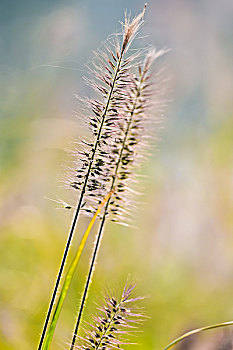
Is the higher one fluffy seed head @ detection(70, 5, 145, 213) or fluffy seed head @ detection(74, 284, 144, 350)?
fluffy seed head @ detection(70, 5, 145, 213)

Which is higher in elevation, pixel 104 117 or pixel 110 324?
pixel 104 117

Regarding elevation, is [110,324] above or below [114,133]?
below

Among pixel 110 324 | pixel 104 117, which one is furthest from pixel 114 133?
pixel 110 324

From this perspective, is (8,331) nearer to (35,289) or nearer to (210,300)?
(35,289)

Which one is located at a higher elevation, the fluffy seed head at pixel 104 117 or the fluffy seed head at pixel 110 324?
the fluffy seed head at pixel 104 117

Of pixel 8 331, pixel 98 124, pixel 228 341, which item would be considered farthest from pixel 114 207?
pixel 8 331

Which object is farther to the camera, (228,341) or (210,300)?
(210,300)

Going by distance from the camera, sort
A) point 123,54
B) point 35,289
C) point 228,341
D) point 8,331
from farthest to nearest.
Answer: point 35,289 → point 8,331 → point 228,341 → point 123,54

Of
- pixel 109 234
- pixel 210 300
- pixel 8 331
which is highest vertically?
pixel 109 234

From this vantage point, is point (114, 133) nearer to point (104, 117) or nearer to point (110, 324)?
point (104, 117)

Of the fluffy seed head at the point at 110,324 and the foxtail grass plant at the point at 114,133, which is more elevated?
the foxtail grass plant at the point at 114,133

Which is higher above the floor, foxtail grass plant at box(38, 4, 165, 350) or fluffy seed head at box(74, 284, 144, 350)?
foxtail grass plant at box(38, 4, 165, 350)
